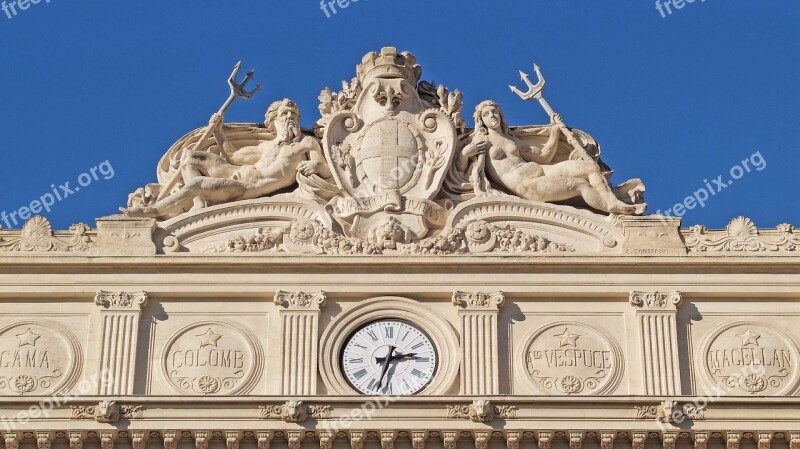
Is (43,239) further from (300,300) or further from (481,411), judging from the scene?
(481,411)

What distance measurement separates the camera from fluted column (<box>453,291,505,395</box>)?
129 ft

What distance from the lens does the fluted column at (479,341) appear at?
129 ft

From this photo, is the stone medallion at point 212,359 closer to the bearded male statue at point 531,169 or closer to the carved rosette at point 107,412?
the carved rosette at point 107,412

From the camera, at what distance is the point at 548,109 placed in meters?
42.6

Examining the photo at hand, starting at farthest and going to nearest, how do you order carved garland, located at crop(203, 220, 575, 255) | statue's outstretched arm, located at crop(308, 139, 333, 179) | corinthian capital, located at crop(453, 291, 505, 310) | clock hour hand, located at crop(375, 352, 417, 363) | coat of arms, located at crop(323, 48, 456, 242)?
1. statue's outstretched arm, located at crop(308, 139, 333, 179)
2. coat of arms, located at crop(323, 48, 456, 242)
3. carved garland, located at crop(203, 220, 575, 255)
4. corinthian capital, located at crop(453, 291, 505, 310)
5. clock hour hand, located at crop(375, 352, 417, 363)

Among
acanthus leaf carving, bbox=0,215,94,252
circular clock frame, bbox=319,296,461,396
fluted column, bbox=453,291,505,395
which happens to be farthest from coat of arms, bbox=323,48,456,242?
acanthus leaf carving, bbox=0,215,94,252

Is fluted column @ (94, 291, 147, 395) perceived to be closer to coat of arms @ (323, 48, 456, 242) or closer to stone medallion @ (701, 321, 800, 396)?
coat of arms @ (323, 48, 456, 242)

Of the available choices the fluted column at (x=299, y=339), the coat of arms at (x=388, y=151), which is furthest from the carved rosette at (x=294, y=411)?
the coat of arms at (x=388, y=151)

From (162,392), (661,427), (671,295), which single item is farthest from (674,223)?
(162,392)

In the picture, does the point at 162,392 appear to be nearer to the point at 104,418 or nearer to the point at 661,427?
the point at 104,418

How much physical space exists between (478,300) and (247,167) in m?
4.27

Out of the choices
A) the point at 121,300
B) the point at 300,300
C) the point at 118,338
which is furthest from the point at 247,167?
the point at 118,338

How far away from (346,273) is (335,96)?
139 inches

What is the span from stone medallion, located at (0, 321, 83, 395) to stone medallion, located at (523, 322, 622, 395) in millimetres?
6495
